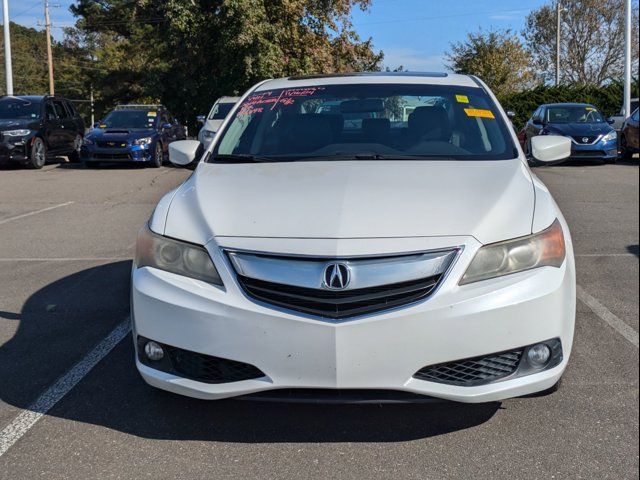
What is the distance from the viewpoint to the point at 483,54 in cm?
5125

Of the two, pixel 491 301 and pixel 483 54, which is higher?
pixel 483 54

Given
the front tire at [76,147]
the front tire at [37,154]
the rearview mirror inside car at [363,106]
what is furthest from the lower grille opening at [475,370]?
the front tire at [76,147]

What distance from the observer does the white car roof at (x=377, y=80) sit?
16.4 feet

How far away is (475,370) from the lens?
304 centimetres

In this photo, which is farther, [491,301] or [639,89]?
[491,301]

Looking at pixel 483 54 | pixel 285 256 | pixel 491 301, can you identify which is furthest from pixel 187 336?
pixel 483 54

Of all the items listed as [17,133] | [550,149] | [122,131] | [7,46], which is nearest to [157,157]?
[122,131]

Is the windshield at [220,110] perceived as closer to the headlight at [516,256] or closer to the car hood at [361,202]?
the car hood at [361,202]

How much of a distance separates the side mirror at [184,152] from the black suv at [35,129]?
46.4 ft

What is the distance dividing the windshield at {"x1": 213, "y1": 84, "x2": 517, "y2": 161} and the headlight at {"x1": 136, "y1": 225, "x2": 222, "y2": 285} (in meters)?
1.14

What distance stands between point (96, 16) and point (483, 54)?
2531 centimetres

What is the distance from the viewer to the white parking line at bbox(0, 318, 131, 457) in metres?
3.47

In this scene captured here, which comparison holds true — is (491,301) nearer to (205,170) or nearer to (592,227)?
(205,170)

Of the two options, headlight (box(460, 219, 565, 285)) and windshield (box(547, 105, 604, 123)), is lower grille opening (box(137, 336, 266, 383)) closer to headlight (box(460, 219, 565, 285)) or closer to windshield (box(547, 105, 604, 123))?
headlight (box(460, 219, 565, 285))
